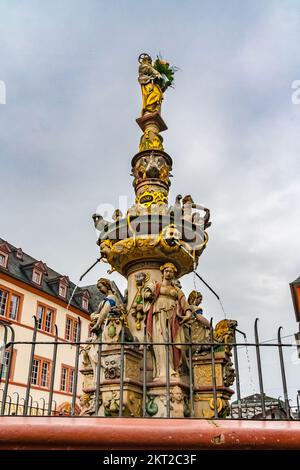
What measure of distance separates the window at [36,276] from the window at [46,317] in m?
1.61

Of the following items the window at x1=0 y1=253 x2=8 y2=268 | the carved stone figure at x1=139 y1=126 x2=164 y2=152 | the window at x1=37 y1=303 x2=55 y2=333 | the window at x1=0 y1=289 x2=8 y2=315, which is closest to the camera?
the carved stone figure at x1=139 y1=126 x2=164 y2=152

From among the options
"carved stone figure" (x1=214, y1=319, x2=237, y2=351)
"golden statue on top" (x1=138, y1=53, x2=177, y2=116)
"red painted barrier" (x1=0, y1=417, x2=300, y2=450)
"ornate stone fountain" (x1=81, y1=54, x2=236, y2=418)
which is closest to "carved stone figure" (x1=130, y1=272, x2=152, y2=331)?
"ornate stone fountain" (x1=81, y1=54, x2=236, y2=418)

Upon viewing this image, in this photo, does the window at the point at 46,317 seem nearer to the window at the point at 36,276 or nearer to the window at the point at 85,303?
the window at the point at 36,276

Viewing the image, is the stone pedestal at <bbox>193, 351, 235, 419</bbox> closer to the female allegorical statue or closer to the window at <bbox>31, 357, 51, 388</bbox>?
the female allegorical statue

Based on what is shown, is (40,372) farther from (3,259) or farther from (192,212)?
(192,212)

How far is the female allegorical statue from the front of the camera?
6.40 metres

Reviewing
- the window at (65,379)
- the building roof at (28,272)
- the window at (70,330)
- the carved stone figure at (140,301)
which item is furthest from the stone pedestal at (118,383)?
the window at (70,330)

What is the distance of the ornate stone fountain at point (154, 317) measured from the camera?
600 cm

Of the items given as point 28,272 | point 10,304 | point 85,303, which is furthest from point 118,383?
point 85,303

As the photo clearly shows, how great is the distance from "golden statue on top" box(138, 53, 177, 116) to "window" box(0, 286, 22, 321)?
17.3 metres

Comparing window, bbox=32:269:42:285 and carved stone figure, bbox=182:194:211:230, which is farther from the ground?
window, bbox=32:269:42:285

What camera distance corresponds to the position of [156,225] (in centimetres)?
743
